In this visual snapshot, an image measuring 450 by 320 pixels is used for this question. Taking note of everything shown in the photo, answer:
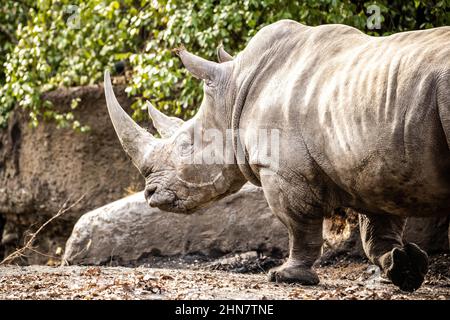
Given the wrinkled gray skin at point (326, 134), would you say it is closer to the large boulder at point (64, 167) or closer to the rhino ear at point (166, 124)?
the rhino ear at point (166, 124)

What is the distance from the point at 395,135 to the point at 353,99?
40 centimetres

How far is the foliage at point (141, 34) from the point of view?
26.0 feet

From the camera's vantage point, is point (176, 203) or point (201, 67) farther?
point (176, 203)

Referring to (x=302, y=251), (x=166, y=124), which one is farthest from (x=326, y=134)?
(x=166, y=124)

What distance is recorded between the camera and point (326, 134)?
5059mm

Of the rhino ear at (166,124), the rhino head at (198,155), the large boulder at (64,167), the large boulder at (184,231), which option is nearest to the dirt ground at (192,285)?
the large boulder at (184,231)

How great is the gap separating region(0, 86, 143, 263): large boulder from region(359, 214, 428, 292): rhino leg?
173 inches

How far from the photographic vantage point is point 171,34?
8.44m

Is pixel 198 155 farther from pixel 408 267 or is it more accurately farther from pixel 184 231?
pixel 408 267

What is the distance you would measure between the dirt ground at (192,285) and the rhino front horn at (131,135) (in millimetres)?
894

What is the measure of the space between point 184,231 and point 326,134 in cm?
299
